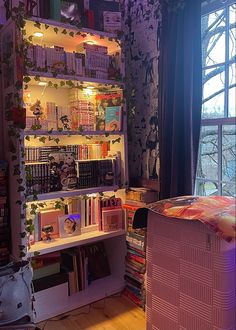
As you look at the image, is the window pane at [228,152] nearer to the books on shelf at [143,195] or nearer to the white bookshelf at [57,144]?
the books on shelf at [143,195]

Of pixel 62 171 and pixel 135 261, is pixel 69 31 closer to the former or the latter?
pixel 62 171

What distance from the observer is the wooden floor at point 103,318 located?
2.18 meters

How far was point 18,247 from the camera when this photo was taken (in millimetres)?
2123

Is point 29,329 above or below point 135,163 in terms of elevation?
below

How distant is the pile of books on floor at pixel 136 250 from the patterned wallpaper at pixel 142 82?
0.21 metres

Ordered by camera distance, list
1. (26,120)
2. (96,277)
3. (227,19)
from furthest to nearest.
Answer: (96,277), (26,120), (227,19)

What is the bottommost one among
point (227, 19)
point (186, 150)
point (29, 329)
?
point (29, 329)

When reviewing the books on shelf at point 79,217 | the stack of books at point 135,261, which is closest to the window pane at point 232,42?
the stack of books at point 135,261

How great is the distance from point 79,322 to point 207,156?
147cm

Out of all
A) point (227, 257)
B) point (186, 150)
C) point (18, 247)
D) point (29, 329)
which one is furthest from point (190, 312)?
point (18, 247)

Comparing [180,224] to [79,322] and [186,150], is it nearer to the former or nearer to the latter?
[186,150]

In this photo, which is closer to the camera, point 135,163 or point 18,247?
point 18,247

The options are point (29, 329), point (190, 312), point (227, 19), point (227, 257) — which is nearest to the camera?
point (227, 257)

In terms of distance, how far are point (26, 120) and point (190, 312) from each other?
5.16ft
